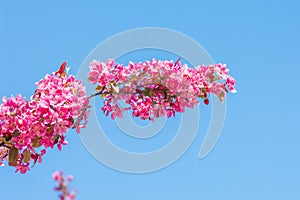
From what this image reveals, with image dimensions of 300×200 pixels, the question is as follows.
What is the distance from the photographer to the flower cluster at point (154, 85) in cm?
446

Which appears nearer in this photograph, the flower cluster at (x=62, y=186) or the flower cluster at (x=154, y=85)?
the flower cluster at (x=62, y=186)

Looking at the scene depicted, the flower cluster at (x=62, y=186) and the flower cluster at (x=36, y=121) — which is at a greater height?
the flower cluster at (x=36, y=121)

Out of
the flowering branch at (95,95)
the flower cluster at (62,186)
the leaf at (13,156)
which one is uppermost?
the flowering branch at (95,95)

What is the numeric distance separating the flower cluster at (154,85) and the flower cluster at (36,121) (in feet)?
1.41

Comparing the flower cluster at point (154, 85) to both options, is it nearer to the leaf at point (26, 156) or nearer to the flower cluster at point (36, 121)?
the flower cluster at point (36, 121)

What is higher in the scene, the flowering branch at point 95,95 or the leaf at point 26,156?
the flowering branch at point 95,95

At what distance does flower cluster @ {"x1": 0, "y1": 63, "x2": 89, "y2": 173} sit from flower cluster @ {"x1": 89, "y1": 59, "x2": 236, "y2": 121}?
0.43m

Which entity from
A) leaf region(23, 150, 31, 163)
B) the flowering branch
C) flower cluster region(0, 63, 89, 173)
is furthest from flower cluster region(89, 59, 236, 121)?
leaf region(23, 150, 31, 163)

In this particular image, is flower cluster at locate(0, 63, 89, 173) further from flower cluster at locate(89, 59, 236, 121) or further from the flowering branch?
flower cluster at locate(89, 59, 236, 121)

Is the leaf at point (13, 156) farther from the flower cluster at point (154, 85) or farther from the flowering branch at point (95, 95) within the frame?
the flower cluster at point (154, 85)

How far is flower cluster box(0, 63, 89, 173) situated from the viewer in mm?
3945

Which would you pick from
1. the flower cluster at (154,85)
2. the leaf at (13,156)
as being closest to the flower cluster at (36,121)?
the leaf at (13,156)

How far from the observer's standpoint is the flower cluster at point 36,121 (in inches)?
155

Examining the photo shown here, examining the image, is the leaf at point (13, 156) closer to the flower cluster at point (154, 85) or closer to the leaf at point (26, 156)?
the leaf at point (26, 156)
